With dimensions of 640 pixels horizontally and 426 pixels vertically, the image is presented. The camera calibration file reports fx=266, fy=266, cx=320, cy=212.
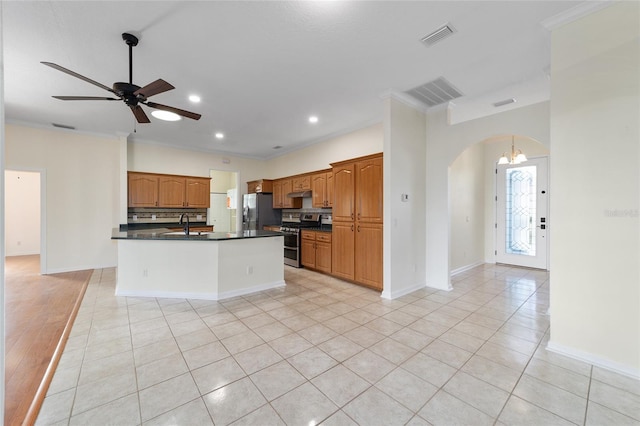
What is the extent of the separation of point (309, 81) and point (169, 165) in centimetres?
482

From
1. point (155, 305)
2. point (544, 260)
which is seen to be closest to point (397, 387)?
point (155, 305)

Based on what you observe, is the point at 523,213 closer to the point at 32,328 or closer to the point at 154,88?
the point at 154,88

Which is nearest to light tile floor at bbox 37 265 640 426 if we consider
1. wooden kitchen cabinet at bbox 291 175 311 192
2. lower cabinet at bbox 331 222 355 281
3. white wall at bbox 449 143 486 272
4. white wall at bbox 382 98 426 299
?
white wall at bbox 382 98 426 299

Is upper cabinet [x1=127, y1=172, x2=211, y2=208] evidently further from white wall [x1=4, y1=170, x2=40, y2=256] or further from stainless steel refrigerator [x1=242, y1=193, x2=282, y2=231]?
white wall [x1=4, y1=170, x2=40, y2=256]

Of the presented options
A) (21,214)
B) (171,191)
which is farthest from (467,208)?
(21,214)

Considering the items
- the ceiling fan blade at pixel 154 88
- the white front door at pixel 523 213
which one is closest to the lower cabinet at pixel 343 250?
the ceiling fan blade at pixel 154 88

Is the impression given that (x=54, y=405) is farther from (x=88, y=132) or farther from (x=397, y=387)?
(x=88, y=132)

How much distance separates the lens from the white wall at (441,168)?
3979mm

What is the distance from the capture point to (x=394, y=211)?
4.00 m

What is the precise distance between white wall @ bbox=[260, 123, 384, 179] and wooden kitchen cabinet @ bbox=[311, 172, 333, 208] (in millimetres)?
374

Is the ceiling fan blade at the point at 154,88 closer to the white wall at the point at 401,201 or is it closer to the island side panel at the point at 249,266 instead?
the island side panel at the point at 249,266

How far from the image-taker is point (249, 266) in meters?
4.20

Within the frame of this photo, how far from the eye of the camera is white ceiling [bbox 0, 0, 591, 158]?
2.24 metres

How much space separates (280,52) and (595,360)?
13.3ft
